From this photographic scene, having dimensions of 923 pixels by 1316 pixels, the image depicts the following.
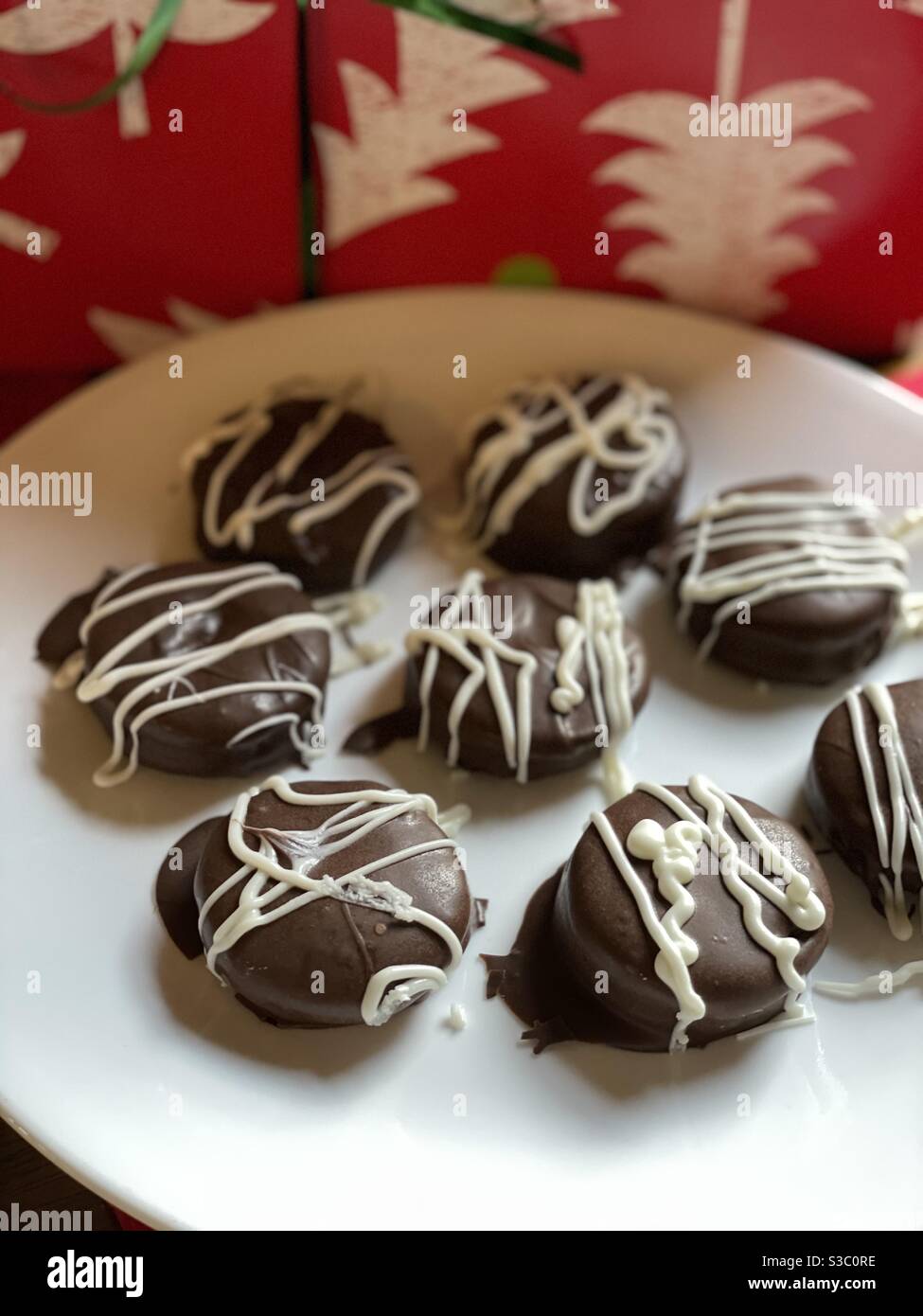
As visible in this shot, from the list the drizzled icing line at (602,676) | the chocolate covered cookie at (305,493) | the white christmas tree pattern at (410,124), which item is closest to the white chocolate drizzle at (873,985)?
the drizzled icing line at (602,676)

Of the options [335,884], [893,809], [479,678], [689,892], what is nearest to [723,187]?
[479,678]

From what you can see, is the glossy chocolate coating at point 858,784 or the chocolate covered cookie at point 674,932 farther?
the glossy chocolate coating at point 858,784

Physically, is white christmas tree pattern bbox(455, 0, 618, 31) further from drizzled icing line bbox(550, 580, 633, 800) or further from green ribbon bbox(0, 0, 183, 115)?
drizzled icing line bbox(550, 580, 633, 800)

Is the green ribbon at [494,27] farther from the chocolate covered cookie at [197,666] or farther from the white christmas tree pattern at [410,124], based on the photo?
the chocolate covered cookie at [197,666]

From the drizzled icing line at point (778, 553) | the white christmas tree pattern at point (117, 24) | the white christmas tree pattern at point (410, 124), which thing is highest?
the white christmas tree pattern at point (117, 24)

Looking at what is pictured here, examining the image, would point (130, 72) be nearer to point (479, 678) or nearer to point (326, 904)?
point (479, 678)

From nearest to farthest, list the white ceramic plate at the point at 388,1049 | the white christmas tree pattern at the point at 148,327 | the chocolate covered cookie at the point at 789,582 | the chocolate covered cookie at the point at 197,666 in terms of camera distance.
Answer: the white ceramic plate at the point at 388,1049, the chocolate covered cookie at the point at 197,666, the chocolate covered cookie at the point at 789,582, the white christmas tree pattern at the point at 148,327

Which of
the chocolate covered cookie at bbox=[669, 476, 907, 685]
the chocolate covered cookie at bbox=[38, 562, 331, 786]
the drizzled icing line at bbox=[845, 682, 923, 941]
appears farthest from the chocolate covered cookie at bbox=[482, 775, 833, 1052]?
the chocolate covered cookie at bbox=[38, 562, 331, 786]
